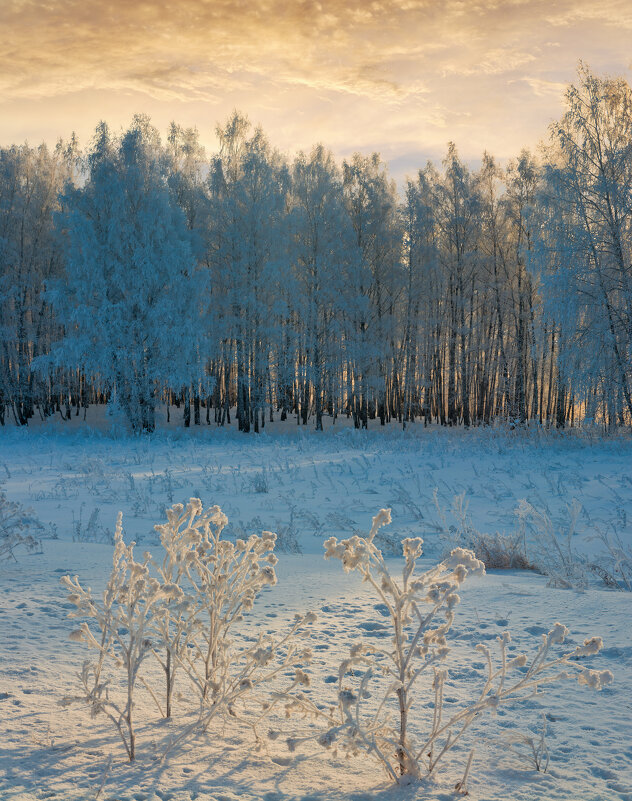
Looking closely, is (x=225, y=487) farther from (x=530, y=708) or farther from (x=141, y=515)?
(x=530, y=708)

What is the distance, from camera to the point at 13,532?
201 inches

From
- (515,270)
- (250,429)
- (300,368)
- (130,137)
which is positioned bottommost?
(250,429)

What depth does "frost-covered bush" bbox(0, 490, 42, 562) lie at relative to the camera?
4330mm

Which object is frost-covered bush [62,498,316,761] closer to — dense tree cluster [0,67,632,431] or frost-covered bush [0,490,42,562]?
frost-covered bush [0,490,42,562]

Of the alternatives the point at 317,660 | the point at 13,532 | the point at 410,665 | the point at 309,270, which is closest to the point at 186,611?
the point at 410,665

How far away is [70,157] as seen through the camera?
3173cm

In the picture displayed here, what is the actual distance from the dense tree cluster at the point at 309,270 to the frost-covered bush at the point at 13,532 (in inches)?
590

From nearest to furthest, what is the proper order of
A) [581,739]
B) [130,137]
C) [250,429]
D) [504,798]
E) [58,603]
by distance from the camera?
1. [504,798]
2. [581,739]
3. [58,603]
4. [130,137]
5. [250,429]

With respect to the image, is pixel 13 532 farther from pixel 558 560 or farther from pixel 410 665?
pixel 558 560

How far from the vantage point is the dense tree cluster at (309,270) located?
17.1 metres

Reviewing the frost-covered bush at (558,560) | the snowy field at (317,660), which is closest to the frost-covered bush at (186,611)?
the snowy field at (317,660)

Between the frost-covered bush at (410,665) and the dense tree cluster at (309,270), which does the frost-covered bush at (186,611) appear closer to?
the frost-covered bush at (410,665)

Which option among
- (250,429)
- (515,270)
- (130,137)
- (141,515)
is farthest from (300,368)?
(141,515)

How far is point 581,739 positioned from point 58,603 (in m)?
2.73
